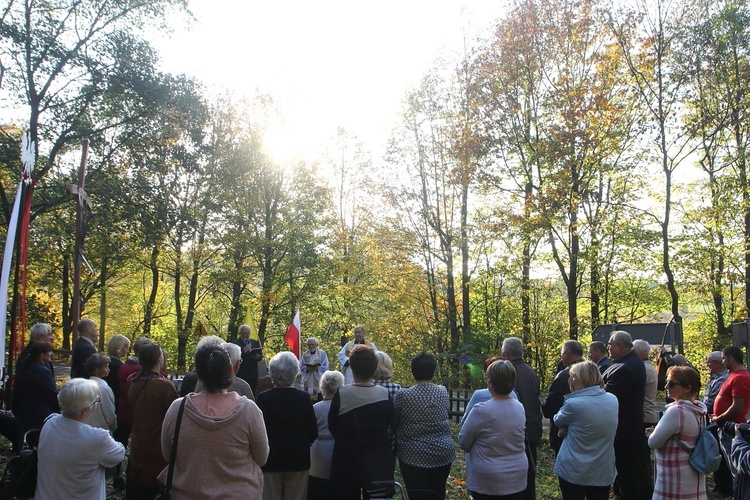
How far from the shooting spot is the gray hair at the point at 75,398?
3711mm

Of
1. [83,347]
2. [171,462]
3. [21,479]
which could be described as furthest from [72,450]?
[83,347]

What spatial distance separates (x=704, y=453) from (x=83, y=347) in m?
5.90

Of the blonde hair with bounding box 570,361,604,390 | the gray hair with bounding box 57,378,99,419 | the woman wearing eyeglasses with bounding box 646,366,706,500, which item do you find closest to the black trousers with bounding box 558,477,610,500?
the woman wearing eyeglasses with bounding box 646,366,706,500

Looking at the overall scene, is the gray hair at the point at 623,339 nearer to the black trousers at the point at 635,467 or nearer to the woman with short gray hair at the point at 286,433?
the black trousers at the point at 635,467

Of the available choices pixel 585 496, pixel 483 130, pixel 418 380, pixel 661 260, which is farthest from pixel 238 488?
pixel 661 260

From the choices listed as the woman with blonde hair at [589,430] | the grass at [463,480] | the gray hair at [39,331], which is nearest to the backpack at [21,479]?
the grass at [463,480]

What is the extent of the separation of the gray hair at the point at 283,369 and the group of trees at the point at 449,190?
12638mm

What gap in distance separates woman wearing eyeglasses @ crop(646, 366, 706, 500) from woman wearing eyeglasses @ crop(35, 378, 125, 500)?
Result: 13.0ft

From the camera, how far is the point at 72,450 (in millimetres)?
3705

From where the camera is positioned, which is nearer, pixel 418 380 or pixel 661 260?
pixel 418 380

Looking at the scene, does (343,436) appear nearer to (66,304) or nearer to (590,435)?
(590,435)

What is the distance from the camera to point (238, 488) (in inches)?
135

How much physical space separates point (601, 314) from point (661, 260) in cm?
325

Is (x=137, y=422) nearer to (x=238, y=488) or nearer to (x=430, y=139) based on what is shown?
(x=238, y=488)
